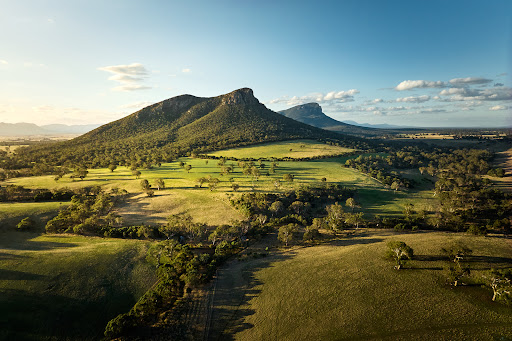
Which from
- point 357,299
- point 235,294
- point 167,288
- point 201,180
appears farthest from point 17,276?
point 201,180

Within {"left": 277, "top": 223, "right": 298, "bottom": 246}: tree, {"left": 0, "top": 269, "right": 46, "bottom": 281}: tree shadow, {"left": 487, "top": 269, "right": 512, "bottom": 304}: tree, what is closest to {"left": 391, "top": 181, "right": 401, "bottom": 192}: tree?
{"left": 487, "top": 269, "right": 512, "bottom": 304}: tree

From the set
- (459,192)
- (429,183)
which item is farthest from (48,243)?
(429,183)

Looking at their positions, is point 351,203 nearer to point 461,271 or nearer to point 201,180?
point 461,271

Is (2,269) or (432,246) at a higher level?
(2,269)

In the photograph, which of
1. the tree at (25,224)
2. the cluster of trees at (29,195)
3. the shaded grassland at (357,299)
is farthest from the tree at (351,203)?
the cluster of trees at (29,195)

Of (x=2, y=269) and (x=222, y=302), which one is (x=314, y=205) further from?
(x=2, y=269)

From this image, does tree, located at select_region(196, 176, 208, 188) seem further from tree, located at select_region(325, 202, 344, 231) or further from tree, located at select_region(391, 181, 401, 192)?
tree, located at select_region(391, 181, 401, 192)
